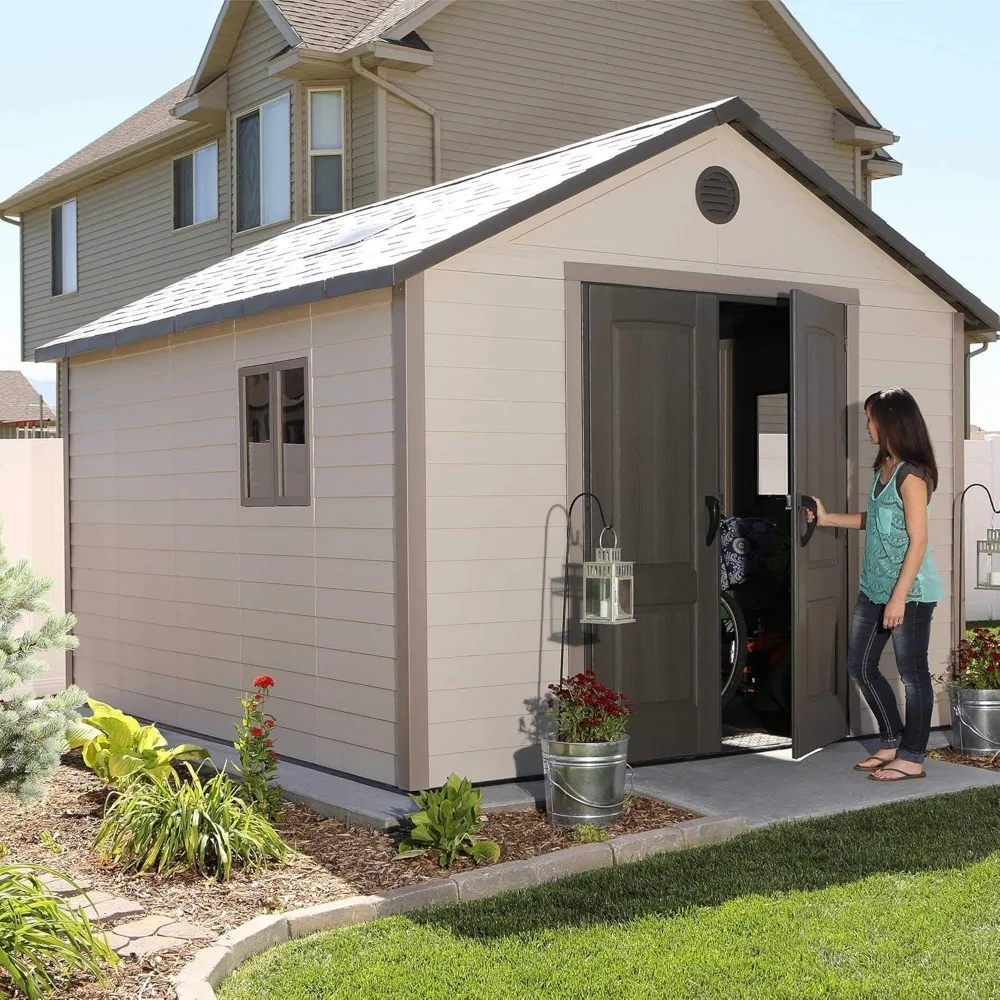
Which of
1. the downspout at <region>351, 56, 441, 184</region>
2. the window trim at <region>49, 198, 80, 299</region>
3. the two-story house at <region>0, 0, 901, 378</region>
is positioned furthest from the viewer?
the window trim at <region>49, 198, 80, 299</region>

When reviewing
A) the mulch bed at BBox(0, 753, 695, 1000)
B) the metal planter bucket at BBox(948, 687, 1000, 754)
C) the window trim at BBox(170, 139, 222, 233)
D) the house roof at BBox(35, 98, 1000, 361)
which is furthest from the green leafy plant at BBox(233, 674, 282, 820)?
the window trim at BBox(170, 139, 222, 233)

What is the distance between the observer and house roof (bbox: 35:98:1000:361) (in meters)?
6.56

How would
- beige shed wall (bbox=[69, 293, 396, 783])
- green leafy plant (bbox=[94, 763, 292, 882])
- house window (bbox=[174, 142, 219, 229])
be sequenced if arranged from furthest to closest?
1. house window (bbox=[174, 142, 219, 229])
2. beige shed wall (bbox=[69, 293, 396, 783])
3. green leafy plant (bbox=[94, 763, 292, 882])

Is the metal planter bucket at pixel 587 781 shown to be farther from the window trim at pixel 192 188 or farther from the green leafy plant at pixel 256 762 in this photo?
the window trim at pixel 192 188

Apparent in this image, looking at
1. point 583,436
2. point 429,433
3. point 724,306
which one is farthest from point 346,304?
point 724,306

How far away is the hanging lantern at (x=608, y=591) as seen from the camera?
20.6 ft

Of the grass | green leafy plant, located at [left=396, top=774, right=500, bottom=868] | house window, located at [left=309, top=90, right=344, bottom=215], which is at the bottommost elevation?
the grass

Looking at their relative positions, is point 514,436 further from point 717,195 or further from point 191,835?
point 191,835

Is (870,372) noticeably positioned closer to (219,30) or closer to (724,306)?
(724,306)

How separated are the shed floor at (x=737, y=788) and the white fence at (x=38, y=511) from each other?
11.6 feet

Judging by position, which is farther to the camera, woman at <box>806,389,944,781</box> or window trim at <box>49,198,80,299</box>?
window trim at <box>49,198,80,299</box>

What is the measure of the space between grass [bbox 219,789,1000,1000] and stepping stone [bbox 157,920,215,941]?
27 centimetres

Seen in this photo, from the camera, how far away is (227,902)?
506 centimetres

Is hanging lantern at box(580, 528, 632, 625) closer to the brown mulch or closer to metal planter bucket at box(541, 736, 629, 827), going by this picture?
metal planter bucket at box(541, 736, 629, 827)
